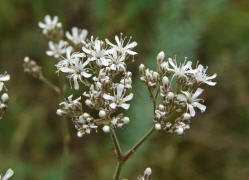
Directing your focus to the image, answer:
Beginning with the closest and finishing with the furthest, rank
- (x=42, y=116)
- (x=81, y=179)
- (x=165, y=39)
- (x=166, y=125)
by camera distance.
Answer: (x=166, y=125) → (x=165, y=39) → (x=81, y=179) → (x=42, y=116)

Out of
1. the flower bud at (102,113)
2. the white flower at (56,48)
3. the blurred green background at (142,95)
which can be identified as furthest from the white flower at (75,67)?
the blurred green background at (142,95)

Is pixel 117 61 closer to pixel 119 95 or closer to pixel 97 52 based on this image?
pixel 97 52

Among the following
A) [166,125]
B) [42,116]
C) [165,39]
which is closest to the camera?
[166,125]

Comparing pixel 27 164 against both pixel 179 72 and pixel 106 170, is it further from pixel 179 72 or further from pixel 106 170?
pixel 179 72

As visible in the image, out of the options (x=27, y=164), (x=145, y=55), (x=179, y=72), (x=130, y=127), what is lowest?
(x=179, y=72)

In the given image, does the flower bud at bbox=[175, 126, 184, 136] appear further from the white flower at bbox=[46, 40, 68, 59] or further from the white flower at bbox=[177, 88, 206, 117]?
the white flower at bbox=[46, 40, 68, 59]

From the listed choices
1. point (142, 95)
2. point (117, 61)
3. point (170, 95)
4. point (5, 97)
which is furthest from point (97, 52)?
point (142, 95)

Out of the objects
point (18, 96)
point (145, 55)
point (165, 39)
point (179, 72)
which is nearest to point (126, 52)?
point (179, 72)

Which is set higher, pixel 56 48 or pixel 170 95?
pixel 56 48

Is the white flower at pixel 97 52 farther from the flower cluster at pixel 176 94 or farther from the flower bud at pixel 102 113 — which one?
the flower bud at pixel 102 113
